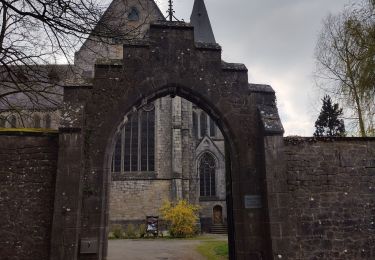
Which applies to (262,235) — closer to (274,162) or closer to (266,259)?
(266,259)

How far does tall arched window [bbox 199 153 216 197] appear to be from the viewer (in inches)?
1214

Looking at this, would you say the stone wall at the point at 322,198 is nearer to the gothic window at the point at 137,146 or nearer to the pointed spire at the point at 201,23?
the gothic window at the point at 137,146

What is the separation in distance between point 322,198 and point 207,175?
22.7 meters

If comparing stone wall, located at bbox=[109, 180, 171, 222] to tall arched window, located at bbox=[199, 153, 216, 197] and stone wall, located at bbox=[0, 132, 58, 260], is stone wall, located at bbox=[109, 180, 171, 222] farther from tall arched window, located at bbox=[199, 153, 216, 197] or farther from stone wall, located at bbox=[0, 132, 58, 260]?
stone wall, located at bbox=[0, 132, 58, 260]

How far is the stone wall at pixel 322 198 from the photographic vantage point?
321 inches

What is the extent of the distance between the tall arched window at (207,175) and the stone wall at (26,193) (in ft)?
77.0

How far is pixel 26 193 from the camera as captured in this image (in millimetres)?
7816

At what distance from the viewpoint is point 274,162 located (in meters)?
8.34

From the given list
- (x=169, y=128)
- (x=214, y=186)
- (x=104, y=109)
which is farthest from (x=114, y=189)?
(x=104, y=109)

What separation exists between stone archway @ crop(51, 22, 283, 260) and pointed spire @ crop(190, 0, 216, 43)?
2552 cm

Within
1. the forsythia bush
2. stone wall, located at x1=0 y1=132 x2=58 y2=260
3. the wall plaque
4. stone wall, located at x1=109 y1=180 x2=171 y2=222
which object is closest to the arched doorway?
stone wall, located at x1=109 y1=180 x2=171 y2=222

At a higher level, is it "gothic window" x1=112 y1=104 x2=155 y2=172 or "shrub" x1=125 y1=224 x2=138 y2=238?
"gothic window" x1=112 y1=104 x2=155 y2=172

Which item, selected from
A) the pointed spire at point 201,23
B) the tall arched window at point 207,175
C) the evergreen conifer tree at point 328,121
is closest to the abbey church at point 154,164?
the tall arched window at point 207,175

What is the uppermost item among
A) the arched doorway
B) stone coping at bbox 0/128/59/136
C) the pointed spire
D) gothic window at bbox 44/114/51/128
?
the pointed spire
